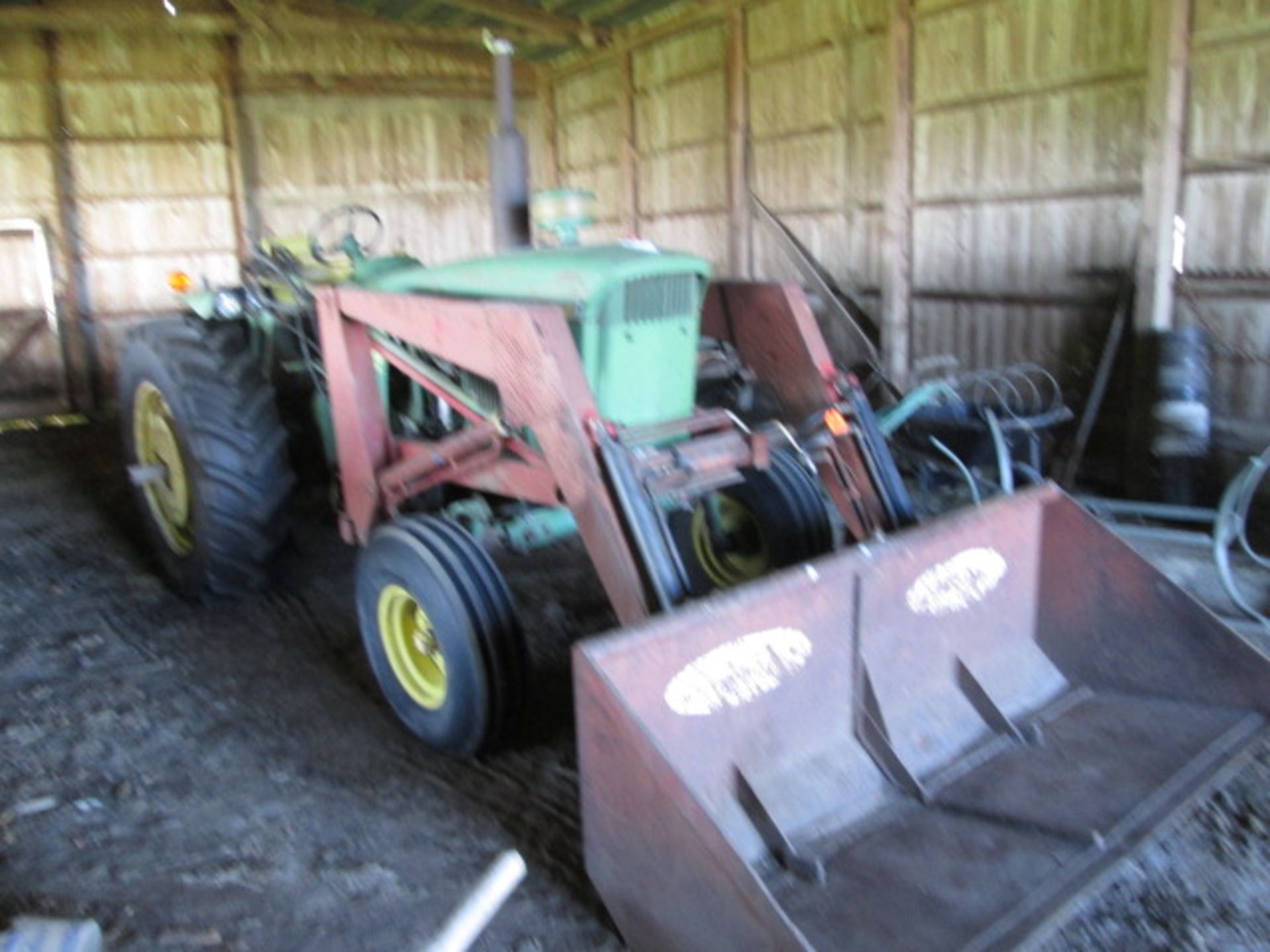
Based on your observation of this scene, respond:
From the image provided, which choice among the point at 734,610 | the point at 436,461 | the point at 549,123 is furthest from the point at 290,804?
the point at 549,123

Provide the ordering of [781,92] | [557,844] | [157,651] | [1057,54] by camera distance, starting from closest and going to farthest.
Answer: [557,844]
[157,651]
[1057,54]
[781,92]

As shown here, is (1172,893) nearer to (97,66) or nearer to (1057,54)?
(1057,54)

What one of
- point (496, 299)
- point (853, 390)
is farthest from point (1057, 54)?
point (496, 299)

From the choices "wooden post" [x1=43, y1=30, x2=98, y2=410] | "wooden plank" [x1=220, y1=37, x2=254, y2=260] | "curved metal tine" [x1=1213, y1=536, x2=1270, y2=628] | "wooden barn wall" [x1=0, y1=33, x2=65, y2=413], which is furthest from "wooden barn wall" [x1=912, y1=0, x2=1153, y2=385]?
"wooden barn wall" [x1=0, y1=33, x2=65, y2=413]

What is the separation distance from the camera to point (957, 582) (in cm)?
257

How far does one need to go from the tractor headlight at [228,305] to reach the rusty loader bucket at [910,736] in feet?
10.1

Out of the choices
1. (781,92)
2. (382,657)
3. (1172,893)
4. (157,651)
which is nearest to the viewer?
(1172,893)

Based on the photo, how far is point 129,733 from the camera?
3033 millimetres

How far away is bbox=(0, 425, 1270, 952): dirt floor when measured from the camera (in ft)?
7.02

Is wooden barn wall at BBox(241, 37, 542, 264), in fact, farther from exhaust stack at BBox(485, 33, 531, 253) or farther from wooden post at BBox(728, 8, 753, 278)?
exhaust stack at BBox(485, 33, 531, 253)

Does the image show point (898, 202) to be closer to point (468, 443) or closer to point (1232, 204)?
point (1232, 204)

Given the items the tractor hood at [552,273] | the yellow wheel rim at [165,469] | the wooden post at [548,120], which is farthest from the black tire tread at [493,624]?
the wooden post at [548,120]

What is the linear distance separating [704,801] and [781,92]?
679 cm

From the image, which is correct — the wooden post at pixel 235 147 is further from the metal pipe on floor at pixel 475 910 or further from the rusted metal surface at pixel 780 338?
the metal pipe on floor at pixel 475 910
